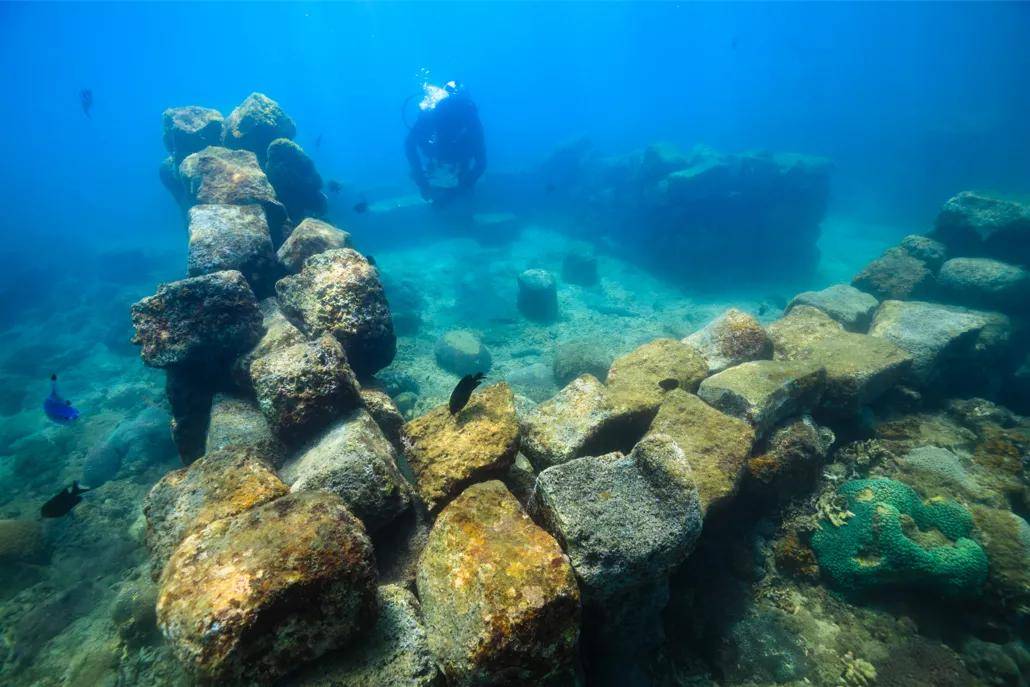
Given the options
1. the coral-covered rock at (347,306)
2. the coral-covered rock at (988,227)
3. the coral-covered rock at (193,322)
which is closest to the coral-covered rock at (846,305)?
the coral-covered rock at (988,227)

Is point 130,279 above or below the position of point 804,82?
below

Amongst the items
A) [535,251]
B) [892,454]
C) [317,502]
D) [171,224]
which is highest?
[317,502]

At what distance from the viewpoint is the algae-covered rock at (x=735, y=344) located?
6164 millimetres

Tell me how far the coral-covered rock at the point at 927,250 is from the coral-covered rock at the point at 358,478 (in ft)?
38.6

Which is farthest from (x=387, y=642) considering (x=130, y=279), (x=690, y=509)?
(x=130, y=279)

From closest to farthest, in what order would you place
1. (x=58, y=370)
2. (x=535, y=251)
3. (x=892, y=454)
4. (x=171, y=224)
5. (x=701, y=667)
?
(x=701, y=667) → (x=892, y=454) → (x=58, y=370) → (x=535, y=251) → (x=171, y=224)

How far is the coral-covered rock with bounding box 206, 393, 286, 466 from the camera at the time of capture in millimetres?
4223

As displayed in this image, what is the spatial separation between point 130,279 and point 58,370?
11141 mm

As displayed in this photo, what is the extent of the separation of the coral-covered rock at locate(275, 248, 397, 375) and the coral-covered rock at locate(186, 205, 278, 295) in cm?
156

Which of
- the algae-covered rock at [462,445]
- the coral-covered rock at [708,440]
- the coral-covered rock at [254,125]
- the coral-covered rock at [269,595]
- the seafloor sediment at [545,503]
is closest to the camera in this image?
the coral-covered rock at [269,595]

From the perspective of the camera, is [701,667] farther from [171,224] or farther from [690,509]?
[171,224]

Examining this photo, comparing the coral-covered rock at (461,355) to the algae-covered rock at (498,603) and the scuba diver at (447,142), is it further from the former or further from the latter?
the scuba diver at (447,142)

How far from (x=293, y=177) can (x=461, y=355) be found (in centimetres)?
646

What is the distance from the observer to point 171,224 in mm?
39375
